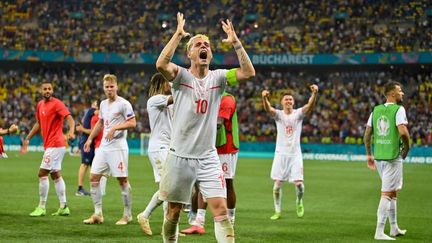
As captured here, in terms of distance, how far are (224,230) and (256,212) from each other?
24.4 feet

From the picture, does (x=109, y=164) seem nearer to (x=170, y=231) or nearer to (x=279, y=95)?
(x=170, y=231)

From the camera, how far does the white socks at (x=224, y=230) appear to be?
24.5 feet

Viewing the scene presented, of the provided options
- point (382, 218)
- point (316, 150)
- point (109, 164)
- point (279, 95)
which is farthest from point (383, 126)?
point (279, 95)

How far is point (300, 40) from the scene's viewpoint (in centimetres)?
5541

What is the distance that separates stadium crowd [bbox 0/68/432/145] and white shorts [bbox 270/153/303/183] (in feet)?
100

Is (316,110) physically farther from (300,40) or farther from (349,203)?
(349,203)

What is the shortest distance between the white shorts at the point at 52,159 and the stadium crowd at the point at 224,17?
41.5 m

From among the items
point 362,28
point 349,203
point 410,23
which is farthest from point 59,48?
point 349,203

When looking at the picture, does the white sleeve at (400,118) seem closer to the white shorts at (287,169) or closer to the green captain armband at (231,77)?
the white shorts at (287,169)

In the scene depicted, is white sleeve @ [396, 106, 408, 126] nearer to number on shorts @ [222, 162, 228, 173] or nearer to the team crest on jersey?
the team crest on jersey

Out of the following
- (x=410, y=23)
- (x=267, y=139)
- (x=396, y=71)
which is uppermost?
(x=410, y=23)

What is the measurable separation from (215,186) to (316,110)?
44.3 metres

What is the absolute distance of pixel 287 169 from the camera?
1432 cm

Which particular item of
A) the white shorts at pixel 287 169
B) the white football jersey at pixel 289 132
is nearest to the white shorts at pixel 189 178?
the white shorts at pixel 287 169
